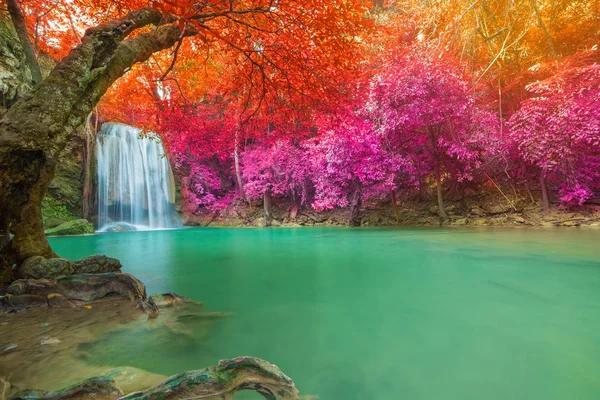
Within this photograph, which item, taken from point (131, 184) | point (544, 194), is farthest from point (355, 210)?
point (131, 184)

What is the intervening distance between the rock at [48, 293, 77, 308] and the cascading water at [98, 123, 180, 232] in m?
11.8

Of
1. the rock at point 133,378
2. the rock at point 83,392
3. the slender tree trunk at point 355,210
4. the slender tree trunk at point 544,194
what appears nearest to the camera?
the rock at point 83,392

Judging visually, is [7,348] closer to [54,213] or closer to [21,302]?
[21,302]

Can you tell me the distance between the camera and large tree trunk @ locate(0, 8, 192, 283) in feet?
7.16

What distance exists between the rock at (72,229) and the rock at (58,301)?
978 centimetres

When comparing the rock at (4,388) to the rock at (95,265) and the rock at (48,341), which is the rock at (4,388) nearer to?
the rock at (48,341)

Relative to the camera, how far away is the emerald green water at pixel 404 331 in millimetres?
1259

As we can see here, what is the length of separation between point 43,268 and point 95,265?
0.39 metres

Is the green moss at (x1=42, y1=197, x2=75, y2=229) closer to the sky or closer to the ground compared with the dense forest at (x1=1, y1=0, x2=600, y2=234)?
closer to the ground

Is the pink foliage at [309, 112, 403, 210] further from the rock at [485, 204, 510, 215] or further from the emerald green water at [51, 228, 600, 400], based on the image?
the emerald green water at [51, 228, 600, 400]

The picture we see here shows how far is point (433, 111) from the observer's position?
8.25 m

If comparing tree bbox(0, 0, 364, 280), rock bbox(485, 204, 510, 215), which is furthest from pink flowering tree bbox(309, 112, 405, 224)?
tree bbox(0, 0, 364, 280)

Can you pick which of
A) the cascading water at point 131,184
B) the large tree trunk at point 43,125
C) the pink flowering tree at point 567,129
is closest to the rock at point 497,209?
the pink flowering tree at point 567,129

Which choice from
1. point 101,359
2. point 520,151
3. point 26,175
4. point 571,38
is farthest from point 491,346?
point 571,38
